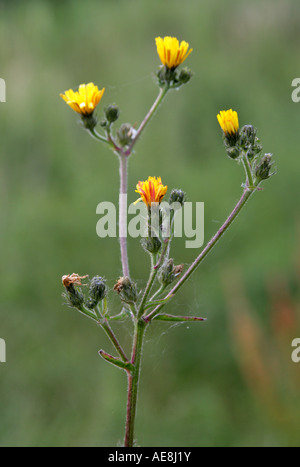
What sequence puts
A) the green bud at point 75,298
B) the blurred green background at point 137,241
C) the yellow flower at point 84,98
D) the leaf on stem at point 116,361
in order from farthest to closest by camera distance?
1. the blurred green background at point 137,241
2. the yellow flower at point 84,98
3. the green bud at point 75,298
4. the leaf on stem at point 116,361

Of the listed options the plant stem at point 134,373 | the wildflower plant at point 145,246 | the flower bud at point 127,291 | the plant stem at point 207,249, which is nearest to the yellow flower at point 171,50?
the wildflower plant at point 145,246

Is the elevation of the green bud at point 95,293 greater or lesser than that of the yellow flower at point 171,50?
lesser

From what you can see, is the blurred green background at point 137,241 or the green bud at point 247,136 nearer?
the green bud at point 247,136

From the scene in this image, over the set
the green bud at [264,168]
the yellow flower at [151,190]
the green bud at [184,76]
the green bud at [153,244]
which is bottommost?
the green bud at [153,244]

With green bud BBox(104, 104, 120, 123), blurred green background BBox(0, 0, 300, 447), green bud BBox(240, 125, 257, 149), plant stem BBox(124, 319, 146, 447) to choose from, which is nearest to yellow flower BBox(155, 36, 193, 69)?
green bud BBox(104, 104, 120, 123)

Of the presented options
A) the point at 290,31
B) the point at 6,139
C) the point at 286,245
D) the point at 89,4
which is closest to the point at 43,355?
the point at 286,245

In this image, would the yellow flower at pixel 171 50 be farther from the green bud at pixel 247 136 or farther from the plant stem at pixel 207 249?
the plant stem at pixel 207 249

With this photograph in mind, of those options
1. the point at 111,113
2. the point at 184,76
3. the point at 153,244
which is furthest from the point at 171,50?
the point at 153,244

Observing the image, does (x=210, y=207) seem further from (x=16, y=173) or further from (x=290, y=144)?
(x=16, y=173)

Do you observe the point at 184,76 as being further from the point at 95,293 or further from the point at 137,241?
the point at 137,241
